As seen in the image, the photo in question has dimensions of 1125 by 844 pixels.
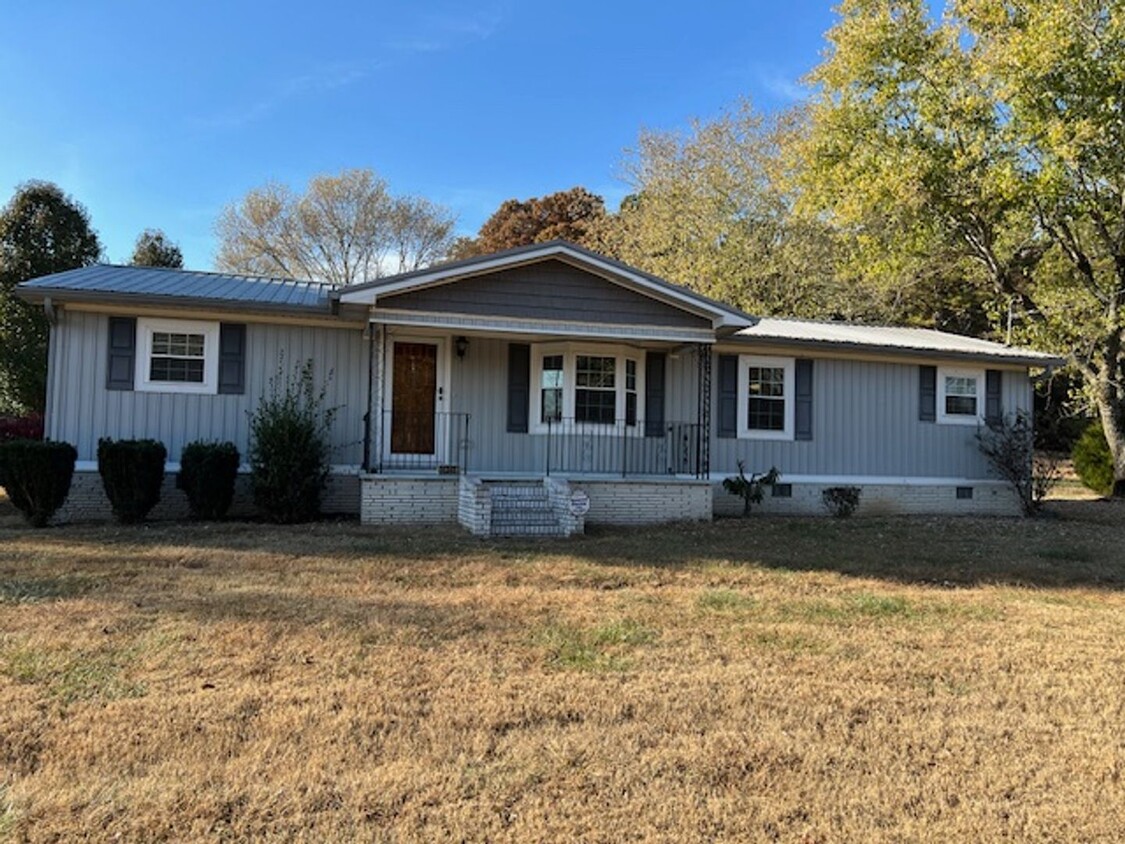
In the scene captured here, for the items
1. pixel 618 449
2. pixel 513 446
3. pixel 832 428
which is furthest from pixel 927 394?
pixel 513 446

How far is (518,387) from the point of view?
11.7 meters

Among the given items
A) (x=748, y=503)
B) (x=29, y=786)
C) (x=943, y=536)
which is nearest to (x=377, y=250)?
(x=748, y=503)

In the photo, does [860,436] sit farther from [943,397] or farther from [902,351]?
[943,397]

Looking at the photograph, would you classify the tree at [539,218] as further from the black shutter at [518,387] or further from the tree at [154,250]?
the black shutter at [518,387]

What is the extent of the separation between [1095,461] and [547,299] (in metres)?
13.2

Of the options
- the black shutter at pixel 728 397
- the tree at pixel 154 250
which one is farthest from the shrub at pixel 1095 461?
the tree at pixel 154 250

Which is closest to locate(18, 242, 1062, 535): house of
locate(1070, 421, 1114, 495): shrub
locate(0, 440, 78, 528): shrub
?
locate(0, 440, 78, 528): shrub

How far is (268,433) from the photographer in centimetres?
973

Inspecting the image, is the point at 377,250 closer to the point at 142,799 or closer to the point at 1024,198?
the point at 1024,198

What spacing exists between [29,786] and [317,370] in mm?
8561

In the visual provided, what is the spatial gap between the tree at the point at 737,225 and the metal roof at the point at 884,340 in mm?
8013

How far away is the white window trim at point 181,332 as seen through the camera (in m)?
10.3

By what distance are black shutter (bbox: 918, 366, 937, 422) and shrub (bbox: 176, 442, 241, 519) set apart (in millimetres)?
10624

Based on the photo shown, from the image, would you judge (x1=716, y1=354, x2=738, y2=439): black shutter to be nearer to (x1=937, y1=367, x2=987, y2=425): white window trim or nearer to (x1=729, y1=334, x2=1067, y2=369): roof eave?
(x1=729, y1=334, x2=1067, y2=369): roof eave
